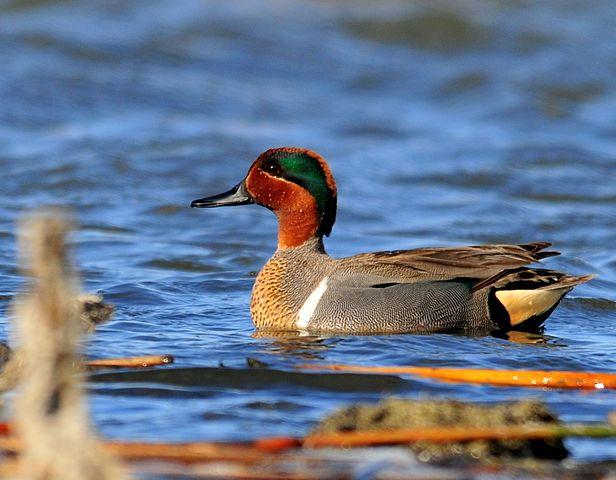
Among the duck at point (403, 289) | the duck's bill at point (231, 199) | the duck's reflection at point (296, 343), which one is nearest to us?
the duck's reflection at point (296, 343)

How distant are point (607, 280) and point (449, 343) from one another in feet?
10.4

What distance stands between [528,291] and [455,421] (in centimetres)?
354

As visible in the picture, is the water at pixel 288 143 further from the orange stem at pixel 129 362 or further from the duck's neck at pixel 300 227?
the duck's neck at pixel 300 227

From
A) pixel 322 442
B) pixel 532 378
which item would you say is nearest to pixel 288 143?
pixel 532 378

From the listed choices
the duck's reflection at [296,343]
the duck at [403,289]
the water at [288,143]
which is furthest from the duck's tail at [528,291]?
the duck's reflection at [296,343]

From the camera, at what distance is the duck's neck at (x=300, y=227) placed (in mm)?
8453

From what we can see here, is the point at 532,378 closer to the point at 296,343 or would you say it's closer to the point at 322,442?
the point at 296,343

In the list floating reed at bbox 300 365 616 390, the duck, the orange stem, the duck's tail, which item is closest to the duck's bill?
the duck

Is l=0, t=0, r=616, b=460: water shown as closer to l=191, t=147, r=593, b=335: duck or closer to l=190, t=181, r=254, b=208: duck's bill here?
l=191, t=147, r=593, b=335: duck

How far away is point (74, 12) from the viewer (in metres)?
20.3

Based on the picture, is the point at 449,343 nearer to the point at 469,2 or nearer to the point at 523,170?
the point at 523,170

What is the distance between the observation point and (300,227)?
8477 millimetres

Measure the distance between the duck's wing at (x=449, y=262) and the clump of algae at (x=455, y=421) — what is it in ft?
10.1

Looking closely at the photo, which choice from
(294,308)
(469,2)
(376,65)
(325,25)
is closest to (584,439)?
(294,308)
